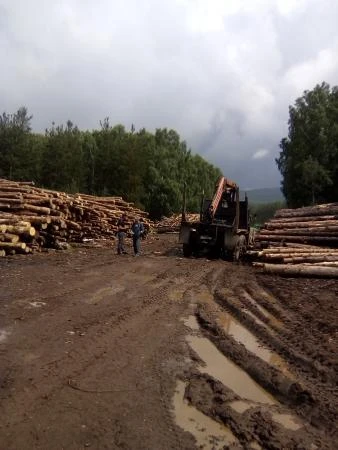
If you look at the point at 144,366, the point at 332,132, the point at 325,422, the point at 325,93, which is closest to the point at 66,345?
the point at 144,366

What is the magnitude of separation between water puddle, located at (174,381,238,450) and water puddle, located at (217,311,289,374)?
159cm

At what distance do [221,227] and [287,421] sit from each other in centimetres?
1219

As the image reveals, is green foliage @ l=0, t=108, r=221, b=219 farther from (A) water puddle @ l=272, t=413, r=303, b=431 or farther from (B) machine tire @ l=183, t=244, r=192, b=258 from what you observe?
(A) water puddle @ l=272, t=413, r=303, b=431

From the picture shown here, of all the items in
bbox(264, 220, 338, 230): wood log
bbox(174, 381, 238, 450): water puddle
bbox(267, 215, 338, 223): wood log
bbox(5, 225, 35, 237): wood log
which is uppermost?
bbox(267, 215, 338, 223): wood log

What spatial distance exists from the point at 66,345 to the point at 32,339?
0.54m

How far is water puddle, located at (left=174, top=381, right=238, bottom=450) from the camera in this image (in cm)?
394

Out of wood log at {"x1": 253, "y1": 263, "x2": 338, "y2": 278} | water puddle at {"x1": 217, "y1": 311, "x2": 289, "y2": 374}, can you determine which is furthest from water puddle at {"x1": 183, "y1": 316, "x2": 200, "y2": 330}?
wood log at {"x1": 253, "y1": 263, "x2": 338, "y2": 278}

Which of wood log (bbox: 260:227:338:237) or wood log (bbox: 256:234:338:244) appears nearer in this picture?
wood log (bbox: 256:234:338:244)

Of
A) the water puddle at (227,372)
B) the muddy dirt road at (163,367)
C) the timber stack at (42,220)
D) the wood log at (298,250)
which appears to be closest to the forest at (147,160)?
the timber stack at (42,220)

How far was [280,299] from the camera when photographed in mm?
10109

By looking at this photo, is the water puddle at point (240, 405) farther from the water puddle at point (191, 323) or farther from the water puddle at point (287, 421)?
the water puddle at point (191, 323)

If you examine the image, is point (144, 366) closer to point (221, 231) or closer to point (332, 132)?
point (221, 231)

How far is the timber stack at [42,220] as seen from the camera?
15.1 m

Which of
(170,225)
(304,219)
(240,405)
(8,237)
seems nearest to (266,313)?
(240,405)
